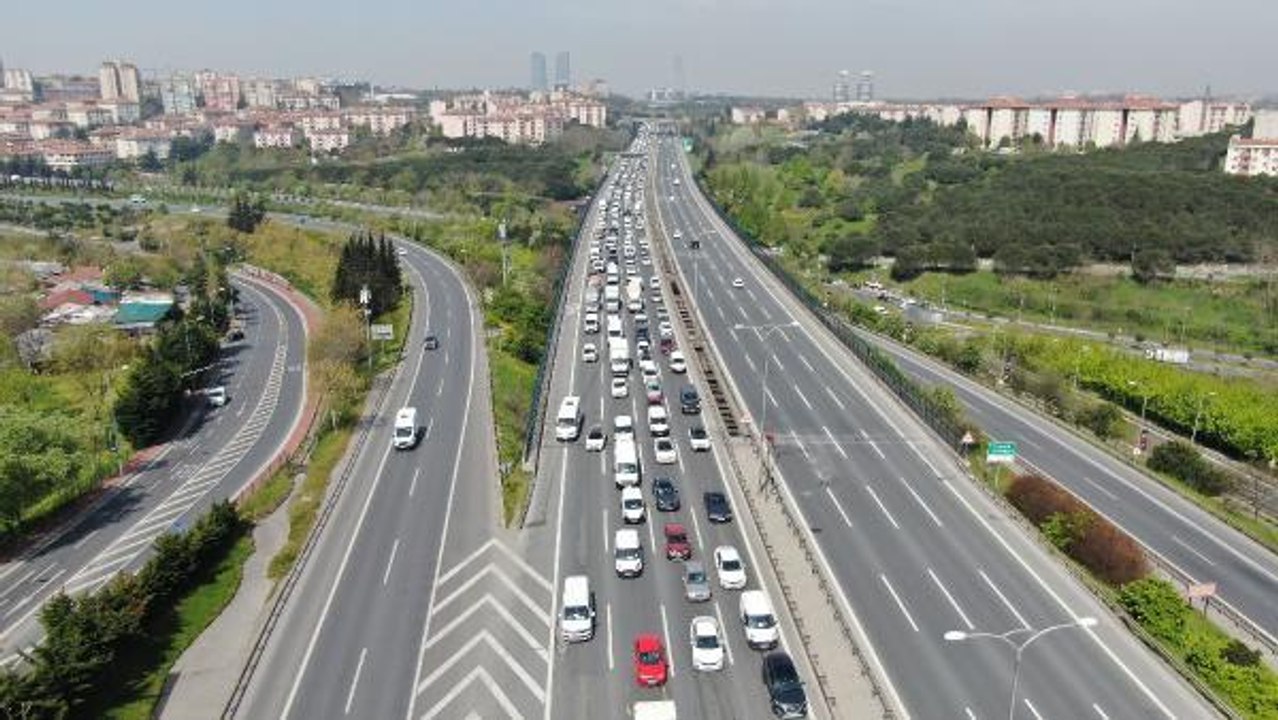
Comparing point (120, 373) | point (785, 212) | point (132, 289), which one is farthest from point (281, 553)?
point (785, 212)

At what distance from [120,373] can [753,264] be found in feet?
218

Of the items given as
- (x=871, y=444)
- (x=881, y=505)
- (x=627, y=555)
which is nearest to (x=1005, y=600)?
(x=881, y=505)

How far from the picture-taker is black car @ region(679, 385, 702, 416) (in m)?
59.3

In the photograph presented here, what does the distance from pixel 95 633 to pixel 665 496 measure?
78.6 ft

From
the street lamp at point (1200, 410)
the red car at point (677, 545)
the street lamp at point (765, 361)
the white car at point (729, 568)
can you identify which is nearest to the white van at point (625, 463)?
the red car at point (677, 545)

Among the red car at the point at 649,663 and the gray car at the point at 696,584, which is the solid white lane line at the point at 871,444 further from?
the red car at the point at 649,663

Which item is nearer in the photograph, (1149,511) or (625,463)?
(625,463)

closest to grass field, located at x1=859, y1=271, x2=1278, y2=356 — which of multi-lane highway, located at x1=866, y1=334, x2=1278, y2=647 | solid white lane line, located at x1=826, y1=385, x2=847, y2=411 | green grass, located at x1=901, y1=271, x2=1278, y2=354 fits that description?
green grass, located at x1=901, y1=271, x2=1278, y2=354

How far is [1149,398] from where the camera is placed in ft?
236

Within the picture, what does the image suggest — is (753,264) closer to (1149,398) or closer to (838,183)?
(1149,398)

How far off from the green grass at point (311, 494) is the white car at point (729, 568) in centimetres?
1836

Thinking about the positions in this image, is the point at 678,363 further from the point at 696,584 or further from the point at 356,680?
the point at 356,680

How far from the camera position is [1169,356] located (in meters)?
88.5

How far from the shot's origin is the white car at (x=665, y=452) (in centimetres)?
5094
